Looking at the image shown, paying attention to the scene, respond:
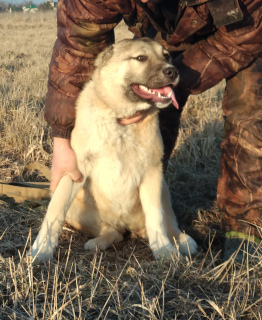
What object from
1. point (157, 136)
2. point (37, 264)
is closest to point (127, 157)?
point (157, 136)

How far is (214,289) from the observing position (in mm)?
2100

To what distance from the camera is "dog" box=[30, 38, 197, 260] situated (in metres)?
2.62

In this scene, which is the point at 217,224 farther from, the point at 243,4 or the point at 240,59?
the point at 243,4

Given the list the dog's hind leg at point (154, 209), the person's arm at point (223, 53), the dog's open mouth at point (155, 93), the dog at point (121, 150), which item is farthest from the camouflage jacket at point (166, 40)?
the dog's hind leg at point (154, 209)

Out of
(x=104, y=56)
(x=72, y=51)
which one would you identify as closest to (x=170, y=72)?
(x=104, y=56)

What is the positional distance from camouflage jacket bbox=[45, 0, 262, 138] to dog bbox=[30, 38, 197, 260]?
0.38ft

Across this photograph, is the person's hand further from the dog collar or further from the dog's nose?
the dog's nose

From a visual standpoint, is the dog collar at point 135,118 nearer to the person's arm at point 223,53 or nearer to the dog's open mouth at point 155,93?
the dog's open mouth at point 155,93

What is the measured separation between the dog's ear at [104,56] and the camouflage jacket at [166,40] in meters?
0.06

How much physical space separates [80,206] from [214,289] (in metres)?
1.15

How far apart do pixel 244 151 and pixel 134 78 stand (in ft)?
2.84

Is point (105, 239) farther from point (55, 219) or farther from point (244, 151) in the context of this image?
point (244, 151)

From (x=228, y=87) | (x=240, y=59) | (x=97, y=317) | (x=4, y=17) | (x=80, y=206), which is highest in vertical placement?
(x=240, y=59)

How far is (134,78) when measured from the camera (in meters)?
2.74
